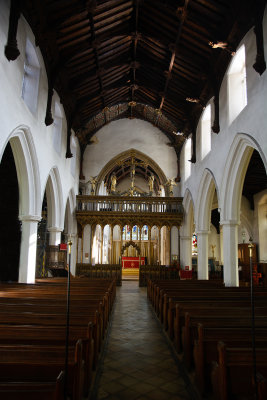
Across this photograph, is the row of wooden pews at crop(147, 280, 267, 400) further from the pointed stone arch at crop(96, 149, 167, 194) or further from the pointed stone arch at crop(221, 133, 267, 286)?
the pointed stone arch at crop(96, 149, 167, 194)

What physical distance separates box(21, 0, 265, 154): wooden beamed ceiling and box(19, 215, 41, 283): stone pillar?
4409 millimetres

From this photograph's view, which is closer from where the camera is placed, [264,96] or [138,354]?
[138,354]

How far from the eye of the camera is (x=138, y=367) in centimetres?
418

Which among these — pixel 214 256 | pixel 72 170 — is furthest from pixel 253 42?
pixel 214 256

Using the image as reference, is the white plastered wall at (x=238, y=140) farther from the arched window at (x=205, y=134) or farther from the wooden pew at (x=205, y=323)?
the wooden pew at (x=205, y=323)

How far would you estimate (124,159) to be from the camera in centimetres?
1850

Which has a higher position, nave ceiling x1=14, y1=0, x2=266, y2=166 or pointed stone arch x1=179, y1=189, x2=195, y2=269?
nave ceiling x1=14, y1=0, x2=266, y2=166

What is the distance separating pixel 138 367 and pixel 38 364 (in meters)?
2.23

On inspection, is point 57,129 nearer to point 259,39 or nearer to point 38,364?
point 259,39

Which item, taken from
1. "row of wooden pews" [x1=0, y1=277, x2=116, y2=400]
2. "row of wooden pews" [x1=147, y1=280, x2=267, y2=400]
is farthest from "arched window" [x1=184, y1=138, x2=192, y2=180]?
"row of wooden pews" [x1=0, y1=277, x2=116, y2=400]

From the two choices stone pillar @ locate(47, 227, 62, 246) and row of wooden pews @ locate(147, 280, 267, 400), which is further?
stone pillar @ locate(47, 227, 62, 246)

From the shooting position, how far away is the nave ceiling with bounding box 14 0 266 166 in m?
8.25

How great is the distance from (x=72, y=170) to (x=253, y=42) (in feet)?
33.2

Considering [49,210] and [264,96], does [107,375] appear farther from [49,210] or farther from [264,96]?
[49,210]
